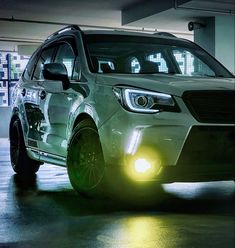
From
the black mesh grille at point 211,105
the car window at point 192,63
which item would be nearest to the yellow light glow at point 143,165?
the black mesh grille at point 211,105

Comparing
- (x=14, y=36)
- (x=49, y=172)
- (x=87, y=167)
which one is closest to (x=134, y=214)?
(x=87, y=167)

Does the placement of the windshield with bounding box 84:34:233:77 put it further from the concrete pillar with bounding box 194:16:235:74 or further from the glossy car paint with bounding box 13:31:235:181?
the concrete pillar with bounding box 194:16:235:74

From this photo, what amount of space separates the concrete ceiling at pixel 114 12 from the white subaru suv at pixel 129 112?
694 cm

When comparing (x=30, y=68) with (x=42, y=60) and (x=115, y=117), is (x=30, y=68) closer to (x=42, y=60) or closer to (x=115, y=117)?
(x=42, y=60)

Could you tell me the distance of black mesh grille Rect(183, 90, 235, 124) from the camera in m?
4.29

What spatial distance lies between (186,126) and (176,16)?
10.7 metres

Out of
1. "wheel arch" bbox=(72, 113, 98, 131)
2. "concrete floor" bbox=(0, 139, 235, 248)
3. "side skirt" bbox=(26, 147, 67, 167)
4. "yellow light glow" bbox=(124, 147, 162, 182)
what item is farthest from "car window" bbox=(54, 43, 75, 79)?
"yellow light glow" bbox=(124, 147, 162, 182)

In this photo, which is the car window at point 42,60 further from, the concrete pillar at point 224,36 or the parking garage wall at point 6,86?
the parking garage wall at point 6,86

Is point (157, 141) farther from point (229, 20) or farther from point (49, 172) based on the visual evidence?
point (229, 20)

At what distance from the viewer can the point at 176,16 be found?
47.3 feet

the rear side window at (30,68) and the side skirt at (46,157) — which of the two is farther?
the rear side window at (30,68)

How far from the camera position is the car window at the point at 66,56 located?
558cm

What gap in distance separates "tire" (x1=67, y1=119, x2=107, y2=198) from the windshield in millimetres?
667

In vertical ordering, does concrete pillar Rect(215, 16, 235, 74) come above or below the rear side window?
above
